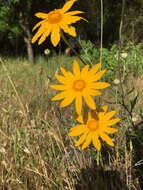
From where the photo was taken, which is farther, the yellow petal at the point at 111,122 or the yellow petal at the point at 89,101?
the yellow petal at the point at 111,122

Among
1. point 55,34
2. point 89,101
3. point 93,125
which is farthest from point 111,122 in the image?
point 55,34

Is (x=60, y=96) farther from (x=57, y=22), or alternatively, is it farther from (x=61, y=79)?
(x=57, y=22)

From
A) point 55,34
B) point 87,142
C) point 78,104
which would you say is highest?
point 55,34

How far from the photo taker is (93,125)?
1.74ft

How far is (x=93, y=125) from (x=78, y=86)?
138 millimetres

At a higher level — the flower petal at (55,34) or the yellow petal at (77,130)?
the flower petal at (55,34)

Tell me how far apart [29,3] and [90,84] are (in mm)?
6600

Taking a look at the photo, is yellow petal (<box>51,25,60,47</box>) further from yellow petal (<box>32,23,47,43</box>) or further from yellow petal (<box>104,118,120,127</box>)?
yellow petal (<box>104,118,120,127</box>)

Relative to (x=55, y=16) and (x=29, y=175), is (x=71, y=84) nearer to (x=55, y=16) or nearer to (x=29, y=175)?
Answer: (x=55, y=16)

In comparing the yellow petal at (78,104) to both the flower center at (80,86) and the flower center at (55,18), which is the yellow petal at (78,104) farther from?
the flower center at (55,18)

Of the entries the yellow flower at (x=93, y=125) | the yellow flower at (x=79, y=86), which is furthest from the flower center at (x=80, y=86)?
the yellow flower at (x=93, y=125)

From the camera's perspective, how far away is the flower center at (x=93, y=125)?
20.9 inches

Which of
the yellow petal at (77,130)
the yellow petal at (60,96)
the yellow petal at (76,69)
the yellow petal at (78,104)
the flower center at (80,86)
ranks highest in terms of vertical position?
the yellow petal at (76,69)

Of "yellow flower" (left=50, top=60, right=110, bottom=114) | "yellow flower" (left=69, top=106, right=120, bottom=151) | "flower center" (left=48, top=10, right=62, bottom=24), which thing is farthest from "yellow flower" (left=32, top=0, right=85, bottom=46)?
"yellow flower" (left=69, top=106, right=120, bottom=151)
